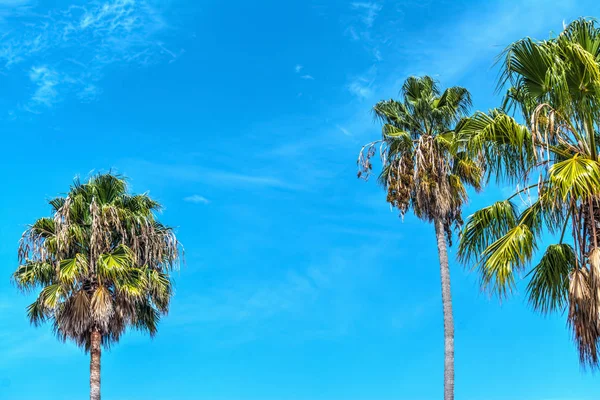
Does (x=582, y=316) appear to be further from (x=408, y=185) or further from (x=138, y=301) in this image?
(x=138, y=301)

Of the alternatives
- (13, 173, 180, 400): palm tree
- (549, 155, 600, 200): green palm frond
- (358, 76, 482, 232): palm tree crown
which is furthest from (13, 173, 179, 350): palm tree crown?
(549, 155, 600, 200): green palm frond

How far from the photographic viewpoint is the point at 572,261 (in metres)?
15.6

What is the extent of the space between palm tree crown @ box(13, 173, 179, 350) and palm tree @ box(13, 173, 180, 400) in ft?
0.09

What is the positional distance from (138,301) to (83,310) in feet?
6.79

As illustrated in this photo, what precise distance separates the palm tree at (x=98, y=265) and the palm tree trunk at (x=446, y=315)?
31.7 feet

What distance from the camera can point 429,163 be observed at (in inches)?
901

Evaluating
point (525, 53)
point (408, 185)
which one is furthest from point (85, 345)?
point (525, 53)

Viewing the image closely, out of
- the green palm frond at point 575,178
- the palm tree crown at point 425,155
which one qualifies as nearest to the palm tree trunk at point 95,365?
the palm tree crown at point 425,155

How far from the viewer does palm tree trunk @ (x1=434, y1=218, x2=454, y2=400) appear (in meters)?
21.1

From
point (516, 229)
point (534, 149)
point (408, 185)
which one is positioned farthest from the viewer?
point (408, 185)

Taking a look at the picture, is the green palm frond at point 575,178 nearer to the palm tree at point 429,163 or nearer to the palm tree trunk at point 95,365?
the palm tree at point 429,163

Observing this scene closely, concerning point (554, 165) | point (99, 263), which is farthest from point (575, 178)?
point (99, 263)

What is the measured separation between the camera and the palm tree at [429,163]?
2289 cm

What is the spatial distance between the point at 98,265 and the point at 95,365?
331 centimetres
